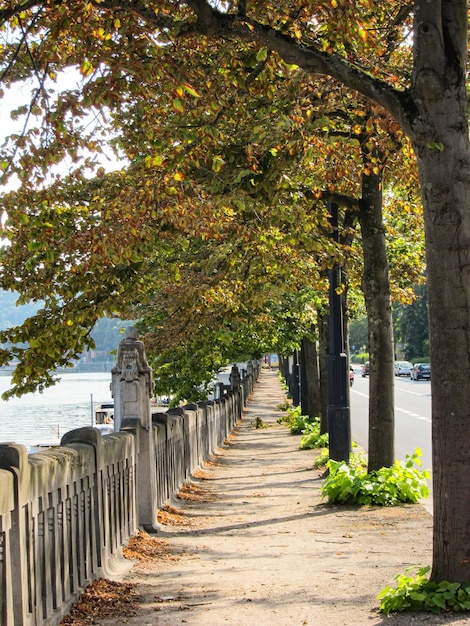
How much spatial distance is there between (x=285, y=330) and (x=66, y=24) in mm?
21624

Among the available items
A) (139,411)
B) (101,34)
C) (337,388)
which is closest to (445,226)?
(101,34)

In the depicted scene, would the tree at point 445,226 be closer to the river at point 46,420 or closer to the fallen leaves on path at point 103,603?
the fallen leaves on path at point 103,603

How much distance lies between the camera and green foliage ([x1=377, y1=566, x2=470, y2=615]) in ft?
19.6

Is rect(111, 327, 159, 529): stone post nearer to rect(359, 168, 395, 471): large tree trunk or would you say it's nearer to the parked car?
rect(359, 168, 395, 471): large tree trunk

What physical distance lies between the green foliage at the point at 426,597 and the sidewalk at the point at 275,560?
0.32 feet

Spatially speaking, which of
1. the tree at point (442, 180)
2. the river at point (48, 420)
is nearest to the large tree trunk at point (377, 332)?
the tree at point (442, 180)

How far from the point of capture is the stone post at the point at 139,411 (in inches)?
425

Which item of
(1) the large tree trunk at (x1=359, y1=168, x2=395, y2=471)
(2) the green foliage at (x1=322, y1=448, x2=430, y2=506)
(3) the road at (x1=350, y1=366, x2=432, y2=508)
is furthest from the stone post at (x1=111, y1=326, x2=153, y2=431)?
(3) the road at (x1=350, y1=366, x2=432, y2=508)

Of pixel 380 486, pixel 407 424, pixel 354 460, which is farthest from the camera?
pixel 407 424

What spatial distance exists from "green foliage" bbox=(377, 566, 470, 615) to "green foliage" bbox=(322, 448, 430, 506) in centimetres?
571

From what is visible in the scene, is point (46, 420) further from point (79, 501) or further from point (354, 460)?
point (79, 501)

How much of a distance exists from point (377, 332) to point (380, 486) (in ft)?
7.08

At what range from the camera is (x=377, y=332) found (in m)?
13.2

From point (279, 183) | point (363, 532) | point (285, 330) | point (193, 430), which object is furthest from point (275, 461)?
point (279, 183)
